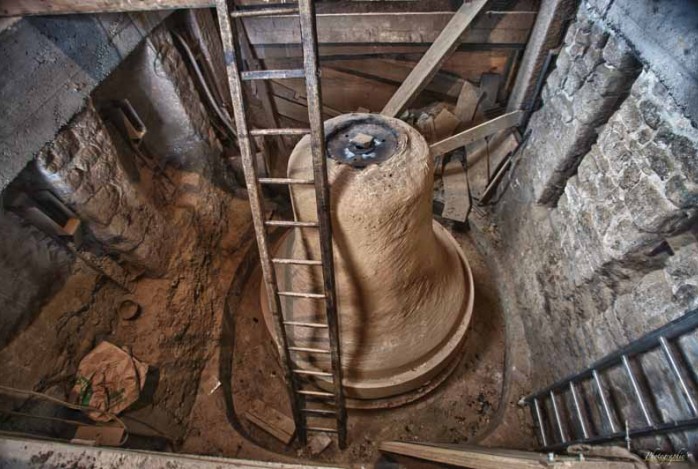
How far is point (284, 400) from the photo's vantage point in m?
3.88

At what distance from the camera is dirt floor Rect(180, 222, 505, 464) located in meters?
3.51

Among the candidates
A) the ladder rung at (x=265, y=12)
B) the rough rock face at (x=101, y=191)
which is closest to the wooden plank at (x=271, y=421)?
the rough rock face at (x=101, y=191)

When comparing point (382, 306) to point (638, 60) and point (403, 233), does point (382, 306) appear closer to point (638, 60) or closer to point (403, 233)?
point (403, 233)

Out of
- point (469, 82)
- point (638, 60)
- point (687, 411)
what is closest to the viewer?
point (687, 411)

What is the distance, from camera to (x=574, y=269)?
3176mm

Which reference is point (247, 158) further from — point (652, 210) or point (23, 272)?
point (652, 210)

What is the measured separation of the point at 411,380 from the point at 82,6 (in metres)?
3.57

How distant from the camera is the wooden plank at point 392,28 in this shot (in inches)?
151

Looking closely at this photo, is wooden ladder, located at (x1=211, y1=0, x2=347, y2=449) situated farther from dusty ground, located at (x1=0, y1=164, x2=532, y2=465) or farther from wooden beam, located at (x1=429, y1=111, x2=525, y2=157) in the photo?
wooden beam, located at (x1=429, y1=111, x2=525, y2=157)

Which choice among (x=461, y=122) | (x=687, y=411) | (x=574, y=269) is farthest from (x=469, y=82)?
(x=687, y=411)

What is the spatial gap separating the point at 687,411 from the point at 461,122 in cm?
349

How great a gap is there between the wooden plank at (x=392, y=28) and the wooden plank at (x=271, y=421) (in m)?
3.75

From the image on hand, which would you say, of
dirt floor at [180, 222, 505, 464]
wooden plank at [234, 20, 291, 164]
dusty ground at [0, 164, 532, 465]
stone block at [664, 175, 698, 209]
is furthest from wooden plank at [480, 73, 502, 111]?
stone block at [664, 175, 698, 209]

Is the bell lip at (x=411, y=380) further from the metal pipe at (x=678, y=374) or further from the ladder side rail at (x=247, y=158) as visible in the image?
the metal pipe at (x=678, y=374)
